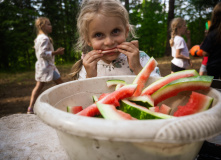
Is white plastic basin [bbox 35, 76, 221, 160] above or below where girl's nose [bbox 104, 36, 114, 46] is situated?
below

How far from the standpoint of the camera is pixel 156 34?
61.2ft

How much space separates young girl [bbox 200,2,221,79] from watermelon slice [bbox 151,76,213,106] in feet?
10.3

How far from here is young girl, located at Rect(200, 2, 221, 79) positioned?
11.4ft

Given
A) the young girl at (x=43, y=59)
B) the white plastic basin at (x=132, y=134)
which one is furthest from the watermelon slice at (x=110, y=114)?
the young girl at (x=43, y=59)

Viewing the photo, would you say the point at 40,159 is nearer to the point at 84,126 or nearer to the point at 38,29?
the point at 84,126

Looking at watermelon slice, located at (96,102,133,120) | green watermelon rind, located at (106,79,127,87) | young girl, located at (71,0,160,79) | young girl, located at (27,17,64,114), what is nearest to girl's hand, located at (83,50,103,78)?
young girl, located at (71,0,160,79)

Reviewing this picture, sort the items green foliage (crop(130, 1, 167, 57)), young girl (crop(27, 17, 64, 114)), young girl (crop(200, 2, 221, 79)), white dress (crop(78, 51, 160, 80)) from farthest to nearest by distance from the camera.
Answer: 1. green foliage (crop(130, 1, 167, 57))
2. young girl (crop(27, 17, 64, 114))
3. young girl (crop(200, 2, 221, 79))
4. white dress (crop(78, 51, 160, 80))

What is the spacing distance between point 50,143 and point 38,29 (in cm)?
398

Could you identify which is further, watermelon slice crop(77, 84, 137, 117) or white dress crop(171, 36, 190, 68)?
white dress crop(171, 36, 190, 68)

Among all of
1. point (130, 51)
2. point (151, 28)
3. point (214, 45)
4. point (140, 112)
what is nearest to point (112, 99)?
point (140, 112)

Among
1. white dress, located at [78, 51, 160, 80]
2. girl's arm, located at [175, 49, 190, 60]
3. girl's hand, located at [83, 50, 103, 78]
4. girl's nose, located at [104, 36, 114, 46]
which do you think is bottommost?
girl's arm, located at [175, 49, 190, 60]

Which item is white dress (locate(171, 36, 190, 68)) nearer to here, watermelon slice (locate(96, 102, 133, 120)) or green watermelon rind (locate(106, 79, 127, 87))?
green watermelon rind (locate(106, 79, 127, 87))

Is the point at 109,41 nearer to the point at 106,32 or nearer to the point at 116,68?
the point at 106,32

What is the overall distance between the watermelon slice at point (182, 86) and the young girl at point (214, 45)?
3.14 metres
